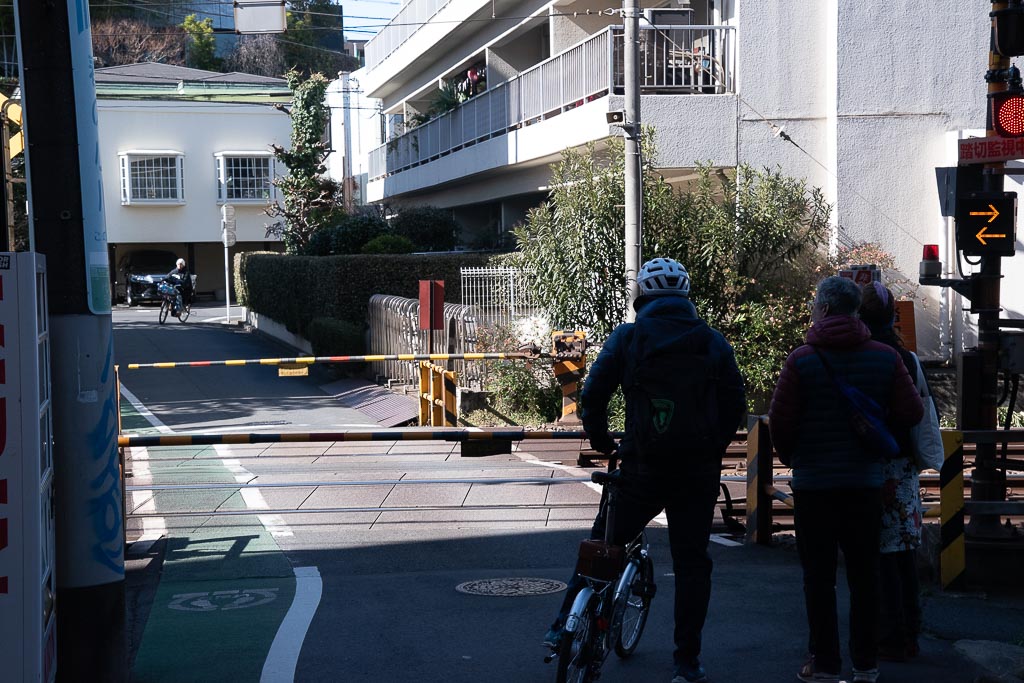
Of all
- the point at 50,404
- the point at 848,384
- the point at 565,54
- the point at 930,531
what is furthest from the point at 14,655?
the point at 565,54

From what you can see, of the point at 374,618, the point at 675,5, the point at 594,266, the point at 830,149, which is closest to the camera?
the point at 374,618

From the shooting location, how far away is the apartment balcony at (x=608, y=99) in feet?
54.4

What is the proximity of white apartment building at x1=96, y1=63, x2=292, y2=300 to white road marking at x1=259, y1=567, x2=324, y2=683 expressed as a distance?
3975 cm

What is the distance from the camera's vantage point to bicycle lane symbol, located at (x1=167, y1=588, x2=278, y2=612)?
22.6 ft

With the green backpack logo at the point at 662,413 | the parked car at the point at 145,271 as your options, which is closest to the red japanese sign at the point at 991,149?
the green backpack logo at the point at 662,413

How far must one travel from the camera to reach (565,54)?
63.9ft

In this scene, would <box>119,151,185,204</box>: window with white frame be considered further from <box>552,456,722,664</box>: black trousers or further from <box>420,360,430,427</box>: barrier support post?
<box>552,456,722,664</box>: black trousers

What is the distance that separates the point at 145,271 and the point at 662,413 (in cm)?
4380

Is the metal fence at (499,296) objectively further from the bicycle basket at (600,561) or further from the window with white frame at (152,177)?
the window with white frame at (152,177)

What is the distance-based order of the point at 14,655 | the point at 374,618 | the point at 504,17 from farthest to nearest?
the point at 504,17 → the point at 374,618 → the point at 14,655

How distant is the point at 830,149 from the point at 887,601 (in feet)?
39.9

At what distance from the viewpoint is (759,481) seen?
8.05 meters

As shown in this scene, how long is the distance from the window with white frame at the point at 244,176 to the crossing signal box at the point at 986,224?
1630 inches

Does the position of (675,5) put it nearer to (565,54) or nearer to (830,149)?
(565,54)
